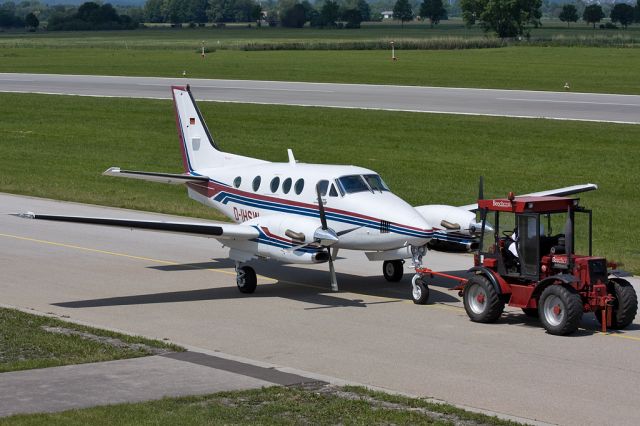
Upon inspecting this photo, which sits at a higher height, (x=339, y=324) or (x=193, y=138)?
(x=193, y=138)

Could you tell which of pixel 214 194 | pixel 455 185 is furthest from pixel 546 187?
pixel 214 194

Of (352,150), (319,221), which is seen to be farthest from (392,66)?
(319,221)

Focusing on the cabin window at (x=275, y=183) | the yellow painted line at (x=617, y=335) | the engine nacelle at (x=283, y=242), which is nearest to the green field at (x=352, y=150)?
the yellow painted line at (x=617, y=335)

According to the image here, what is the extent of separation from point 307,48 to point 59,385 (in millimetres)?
100761

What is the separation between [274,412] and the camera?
51.4 ft

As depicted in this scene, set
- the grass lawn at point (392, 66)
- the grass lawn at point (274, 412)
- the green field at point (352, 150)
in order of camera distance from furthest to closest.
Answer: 1. the grass lawn at point (392, 66)
2. the green field at point (352, 150)
3. the grass lawn at point (274, 412)

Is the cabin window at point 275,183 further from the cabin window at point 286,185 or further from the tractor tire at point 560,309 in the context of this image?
the tractor tire at point 560,309

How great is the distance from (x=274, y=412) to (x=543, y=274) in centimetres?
720

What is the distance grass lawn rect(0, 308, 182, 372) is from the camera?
18.8 meters

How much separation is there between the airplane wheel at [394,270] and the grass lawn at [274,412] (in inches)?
383

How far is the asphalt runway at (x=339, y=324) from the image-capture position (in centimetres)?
1717

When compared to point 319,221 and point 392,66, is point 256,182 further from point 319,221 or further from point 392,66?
point 392,66

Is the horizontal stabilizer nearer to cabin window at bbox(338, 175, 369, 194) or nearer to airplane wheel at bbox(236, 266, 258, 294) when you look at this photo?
airplane wheel at bbox(236, 266, 258, 294)

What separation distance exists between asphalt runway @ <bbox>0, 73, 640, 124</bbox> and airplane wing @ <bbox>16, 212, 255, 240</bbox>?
107ft
